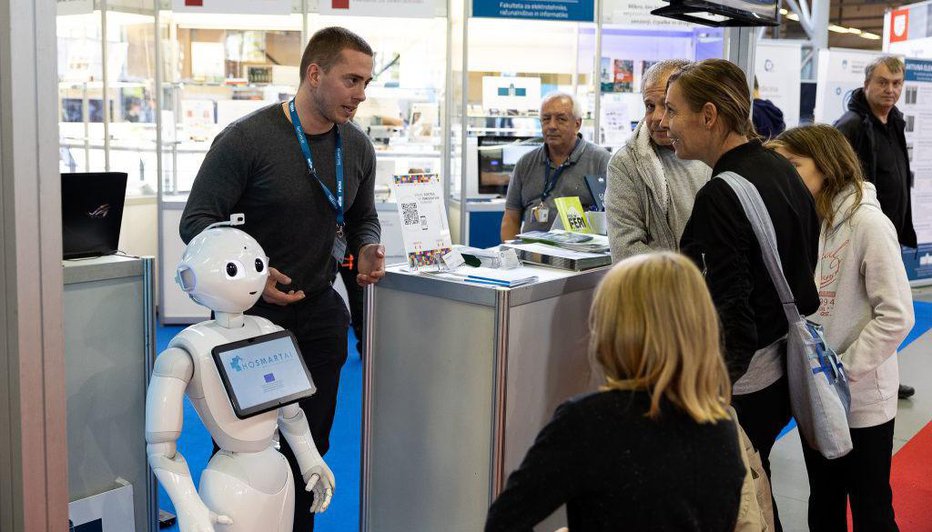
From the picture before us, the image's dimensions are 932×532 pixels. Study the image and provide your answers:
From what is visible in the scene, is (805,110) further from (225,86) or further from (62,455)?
(62,455)

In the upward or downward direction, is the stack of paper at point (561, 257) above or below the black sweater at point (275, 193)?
below

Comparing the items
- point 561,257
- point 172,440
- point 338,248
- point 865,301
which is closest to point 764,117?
point 865,301

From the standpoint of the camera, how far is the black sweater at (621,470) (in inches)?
54.5

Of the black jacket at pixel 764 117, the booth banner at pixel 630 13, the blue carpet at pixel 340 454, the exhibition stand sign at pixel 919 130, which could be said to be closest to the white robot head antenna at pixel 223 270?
the blue carpet at pixel 340 454

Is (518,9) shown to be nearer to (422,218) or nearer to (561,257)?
(561,257)

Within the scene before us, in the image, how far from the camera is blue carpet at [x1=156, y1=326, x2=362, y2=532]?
3539mm

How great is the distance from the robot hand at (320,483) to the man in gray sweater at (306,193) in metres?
0.31

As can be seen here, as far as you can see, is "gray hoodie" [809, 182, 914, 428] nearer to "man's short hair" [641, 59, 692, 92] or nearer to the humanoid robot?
"man's short hair" [641, 59, 692, 92]

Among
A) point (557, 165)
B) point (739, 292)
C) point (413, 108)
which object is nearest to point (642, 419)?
point (739, 292)

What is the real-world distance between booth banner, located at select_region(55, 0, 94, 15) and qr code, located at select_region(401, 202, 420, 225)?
18.2 ft

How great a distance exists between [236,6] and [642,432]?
5.82 meters

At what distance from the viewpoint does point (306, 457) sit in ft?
7.49

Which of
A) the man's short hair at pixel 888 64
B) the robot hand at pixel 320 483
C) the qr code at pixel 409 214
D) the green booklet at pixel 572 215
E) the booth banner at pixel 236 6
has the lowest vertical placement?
the robot hand at pixel 320 483

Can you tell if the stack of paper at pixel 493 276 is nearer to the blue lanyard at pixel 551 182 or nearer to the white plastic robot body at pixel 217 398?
the white plastic robot body at pixel 217 398
